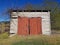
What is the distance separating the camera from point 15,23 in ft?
73.1

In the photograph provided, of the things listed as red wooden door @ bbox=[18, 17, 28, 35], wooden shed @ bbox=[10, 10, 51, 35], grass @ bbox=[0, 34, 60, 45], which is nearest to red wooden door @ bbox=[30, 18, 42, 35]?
wooden shed @ bbox=[10, 10, 51, 35]

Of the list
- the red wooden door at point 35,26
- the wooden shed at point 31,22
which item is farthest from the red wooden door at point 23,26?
the red wooden door at point 35,26

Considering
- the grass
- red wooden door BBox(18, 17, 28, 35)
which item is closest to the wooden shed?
red wooden door BBox(18, 17, 28, 35)

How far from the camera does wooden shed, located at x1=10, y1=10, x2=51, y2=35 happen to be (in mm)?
22172

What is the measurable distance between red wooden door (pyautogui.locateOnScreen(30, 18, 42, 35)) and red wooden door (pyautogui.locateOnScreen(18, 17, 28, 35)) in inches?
25.9

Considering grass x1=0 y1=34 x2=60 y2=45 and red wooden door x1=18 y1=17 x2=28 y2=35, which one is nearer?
grass x1=0 y1=34 x2=60 y2=45

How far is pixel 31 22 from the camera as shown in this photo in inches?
879

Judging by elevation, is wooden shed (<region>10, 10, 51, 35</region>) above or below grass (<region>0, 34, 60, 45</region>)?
above

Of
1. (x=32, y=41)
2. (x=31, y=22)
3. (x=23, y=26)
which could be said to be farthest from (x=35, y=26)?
(x=32, y=41)

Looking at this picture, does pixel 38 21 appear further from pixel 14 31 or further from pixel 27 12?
pixel 14 31

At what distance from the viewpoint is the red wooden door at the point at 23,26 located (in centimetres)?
2211

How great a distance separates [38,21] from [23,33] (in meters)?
2.53

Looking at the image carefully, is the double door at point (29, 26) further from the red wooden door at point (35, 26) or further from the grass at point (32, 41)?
the grass at point (32, 41)

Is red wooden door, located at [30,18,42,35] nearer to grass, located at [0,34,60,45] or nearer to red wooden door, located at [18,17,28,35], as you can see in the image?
red wooden door, located at [18,17,28,35]
